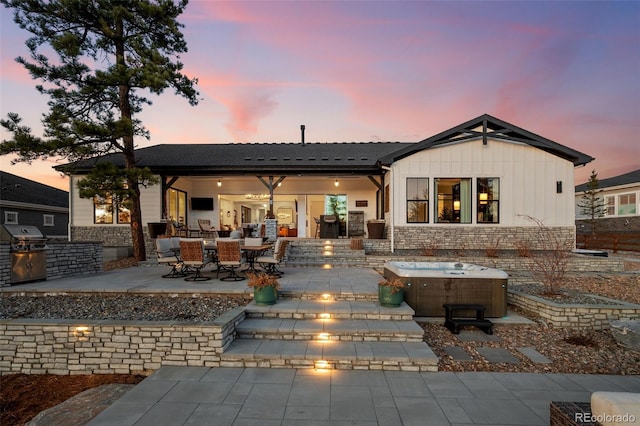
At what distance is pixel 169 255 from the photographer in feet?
24.2

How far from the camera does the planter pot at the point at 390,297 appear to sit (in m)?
Result: 4.89

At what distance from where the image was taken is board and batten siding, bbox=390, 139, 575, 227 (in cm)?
1035

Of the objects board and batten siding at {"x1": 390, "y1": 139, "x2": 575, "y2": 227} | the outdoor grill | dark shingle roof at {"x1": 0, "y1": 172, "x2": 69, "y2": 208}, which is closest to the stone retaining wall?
board and batten siding at {"x1": 390, "y1": 139, "x2": 575, "y2": 227}

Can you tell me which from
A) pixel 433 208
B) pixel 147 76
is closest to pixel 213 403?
pixel 147 76

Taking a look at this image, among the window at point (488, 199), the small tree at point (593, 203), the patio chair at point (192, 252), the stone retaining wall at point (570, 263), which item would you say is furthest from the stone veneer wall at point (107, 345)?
the small tree at point (593, 203)

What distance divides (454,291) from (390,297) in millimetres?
1258

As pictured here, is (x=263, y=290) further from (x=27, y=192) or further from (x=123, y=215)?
(x=27, y=192)

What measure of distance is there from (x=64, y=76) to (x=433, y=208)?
1203 centimetres

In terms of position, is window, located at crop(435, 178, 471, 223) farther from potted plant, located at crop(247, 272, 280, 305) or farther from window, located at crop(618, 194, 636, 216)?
window, located at crop(618, 194, 636, 216)

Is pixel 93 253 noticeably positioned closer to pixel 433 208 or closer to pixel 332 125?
pixel 433 208

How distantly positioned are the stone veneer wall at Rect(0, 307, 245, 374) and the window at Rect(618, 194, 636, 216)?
23395 millimetres

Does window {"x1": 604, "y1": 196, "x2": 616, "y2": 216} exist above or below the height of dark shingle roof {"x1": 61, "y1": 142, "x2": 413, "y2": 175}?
Answer: below

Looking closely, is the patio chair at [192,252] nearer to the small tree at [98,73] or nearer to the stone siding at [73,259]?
the stone siding at [73,259]

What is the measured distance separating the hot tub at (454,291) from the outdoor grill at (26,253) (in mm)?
7728
